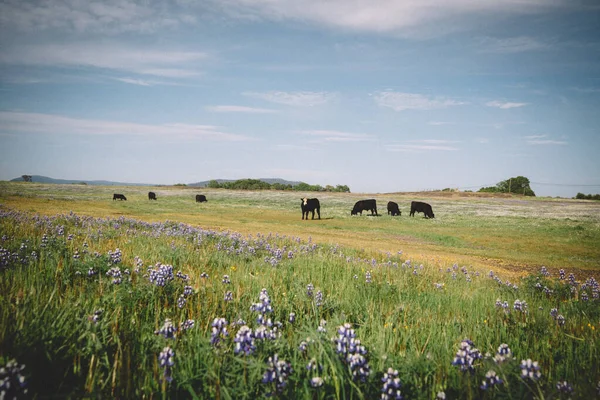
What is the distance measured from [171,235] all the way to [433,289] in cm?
1040

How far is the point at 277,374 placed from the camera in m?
2.25

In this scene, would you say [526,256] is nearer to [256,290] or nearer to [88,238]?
[256,290]

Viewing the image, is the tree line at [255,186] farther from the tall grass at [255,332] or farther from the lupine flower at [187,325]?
the lupine flower at [187,325]

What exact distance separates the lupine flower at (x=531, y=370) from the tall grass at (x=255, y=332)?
4.6 inches

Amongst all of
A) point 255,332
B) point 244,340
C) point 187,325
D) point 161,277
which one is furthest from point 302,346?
point 161,277

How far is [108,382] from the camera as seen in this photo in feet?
8.46

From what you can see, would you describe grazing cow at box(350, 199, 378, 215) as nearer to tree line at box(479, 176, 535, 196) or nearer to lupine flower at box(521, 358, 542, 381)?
lupine flower at box(521, 358, 542, 381)

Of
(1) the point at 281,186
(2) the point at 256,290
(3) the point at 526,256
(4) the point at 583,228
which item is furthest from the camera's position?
(1) the point at 281,186

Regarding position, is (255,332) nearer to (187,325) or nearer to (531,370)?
(187,325)

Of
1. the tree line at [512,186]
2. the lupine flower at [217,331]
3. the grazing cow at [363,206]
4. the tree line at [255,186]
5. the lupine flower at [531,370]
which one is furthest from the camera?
the tree line at [512,186]

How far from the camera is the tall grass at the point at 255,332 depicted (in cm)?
249

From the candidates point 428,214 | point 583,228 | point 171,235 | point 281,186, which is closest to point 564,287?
point 171,235

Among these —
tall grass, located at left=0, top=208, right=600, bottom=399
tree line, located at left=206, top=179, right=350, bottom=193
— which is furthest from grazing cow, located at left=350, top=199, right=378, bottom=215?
tree line, located at left=206, top=179, right=350, bottom=193

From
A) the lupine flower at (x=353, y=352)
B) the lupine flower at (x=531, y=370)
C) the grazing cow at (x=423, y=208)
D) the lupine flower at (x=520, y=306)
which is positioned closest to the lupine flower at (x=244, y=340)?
the lupine flower at (x=353, y=352)
